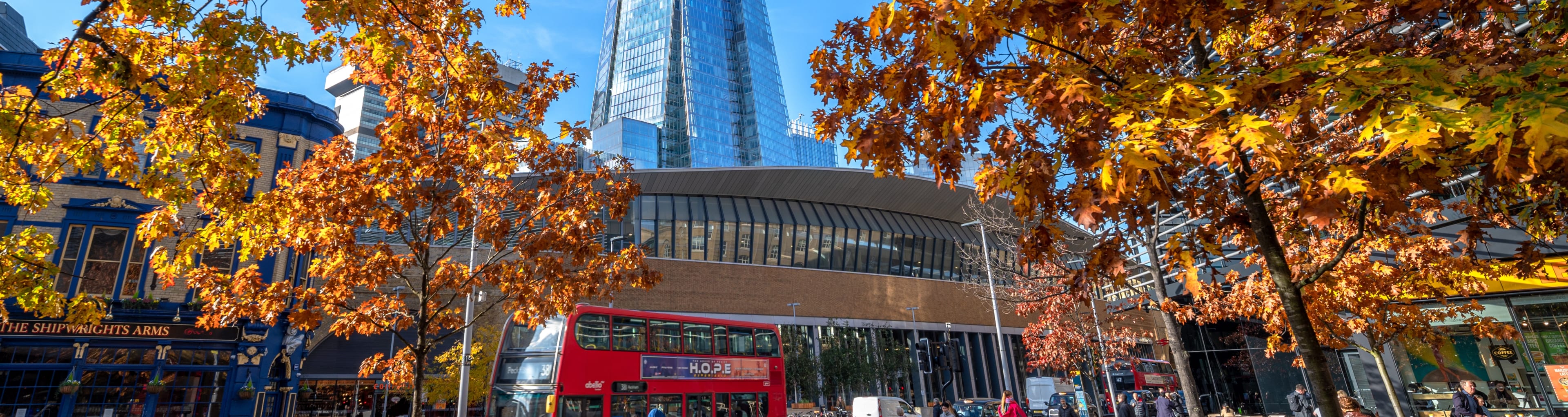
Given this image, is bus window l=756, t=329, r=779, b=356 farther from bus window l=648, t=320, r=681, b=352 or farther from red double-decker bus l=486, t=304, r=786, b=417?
bus window l=648, t=320, r=681, b=352

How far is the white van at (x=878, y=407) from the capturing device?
2667 cm

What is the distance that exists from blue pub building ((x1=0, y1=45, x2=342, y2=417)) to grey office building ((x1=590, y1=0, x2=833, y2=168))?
10048 cm

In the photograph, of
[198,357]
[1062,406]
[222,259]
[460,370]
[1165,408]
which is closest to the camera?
[1165,408]

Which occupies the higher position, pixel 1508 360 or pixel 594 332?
pixel 594 332

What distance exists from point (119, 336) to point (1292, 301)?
82.0 feet

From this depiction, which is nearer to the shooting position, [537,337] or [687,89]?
[537,337]

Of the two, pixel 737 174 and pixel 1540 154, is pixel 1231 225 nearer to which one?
pixel 1540 154

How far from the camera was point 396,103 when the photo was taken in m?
10.5

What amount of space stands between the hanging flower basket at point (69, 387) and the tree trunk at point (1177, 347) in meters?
25.0

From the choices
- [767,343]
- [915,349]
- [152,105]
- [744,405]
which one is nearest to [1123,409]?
[767,343]

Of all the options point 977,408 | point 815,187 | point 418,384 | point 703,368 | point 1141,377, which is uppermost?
point 815,187

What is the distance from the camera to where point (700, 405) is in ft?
52.6

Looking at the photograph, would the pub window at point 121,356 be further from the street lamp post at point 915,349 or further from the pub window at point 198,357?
the street lamp post at point 915,349

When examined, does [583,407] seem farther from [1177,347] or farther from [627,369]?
[1177,347]
